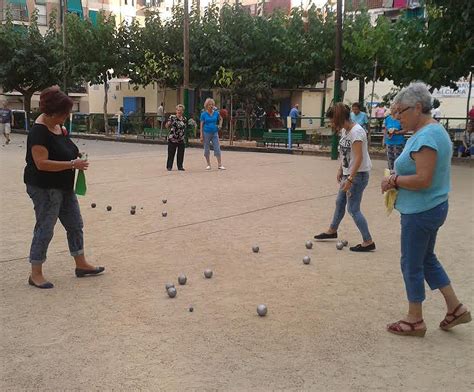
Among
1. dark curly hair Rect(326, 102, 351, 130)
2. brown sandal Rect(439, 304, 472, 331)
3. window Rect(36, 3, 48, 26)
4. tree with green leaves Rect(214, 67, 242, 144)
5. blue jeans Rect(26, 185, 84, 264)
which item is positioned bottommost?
brown sandal Rect(439, 304, 472, 331)

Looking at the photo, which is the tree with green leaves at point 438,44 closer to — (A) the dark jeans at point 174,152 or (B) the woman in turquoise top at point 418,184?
(A) the dark jeans at point 174,152

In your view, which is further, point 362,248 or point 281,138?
point 281,138

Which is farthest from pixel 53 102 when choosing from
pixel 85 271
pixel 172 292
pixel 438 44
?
pixel 438 44

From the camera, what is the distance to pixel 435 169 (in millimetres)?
3629

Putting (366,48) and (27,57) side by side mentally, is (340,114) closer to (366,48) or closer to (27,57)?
(366,48)

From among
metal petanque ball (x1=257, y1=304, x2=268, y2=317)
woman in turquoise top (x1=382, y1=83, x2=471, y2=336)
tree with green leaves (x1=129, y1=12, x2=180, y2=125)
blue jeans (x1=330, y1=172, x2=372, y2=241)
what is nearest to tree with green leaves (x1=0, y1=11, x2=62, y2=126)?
tree with green leaves (x1=129, y1=12, x2=180, y2=125)

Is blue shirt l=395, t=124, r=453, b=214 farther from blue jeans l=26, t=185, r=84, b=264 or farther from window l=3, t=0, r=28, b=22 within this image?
window l=3, t=0, r=28, b=22

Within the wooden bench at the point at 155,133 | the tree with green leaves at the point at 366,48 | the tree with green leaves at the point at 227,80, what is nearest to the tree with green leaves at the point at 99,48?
the wooden bench at the point at 155,133

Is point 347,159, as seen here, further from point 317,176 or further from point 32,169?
point 317,176

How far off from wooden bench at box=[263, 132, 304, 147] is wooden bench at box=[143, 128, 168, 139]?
6.29 metres

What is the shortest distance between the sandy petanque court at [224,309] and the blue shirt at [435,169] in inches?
38.8

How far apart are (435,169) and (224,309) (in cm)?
196

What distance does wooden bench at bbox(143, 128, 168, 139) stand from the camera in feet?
87.3

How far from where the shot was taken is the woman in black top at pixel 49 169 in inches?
180
